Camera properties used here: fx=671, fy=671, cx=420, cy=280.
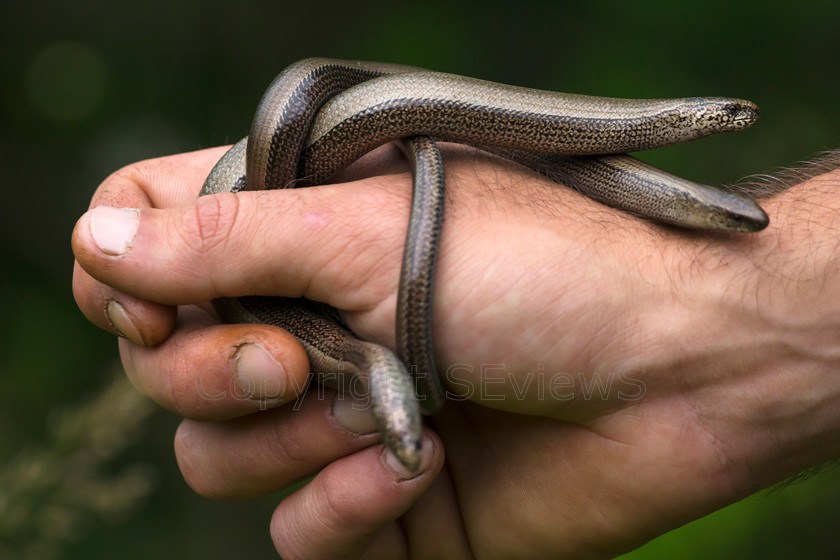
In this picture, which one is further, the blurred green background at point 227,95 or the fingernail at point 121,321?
the blurred green background at point 227,95

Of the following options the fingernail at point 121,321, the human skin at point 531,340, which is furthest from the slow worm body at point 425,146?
the fingernail at point 121,321

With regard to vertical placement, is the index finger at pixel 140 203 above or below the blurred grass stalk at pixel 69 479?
above

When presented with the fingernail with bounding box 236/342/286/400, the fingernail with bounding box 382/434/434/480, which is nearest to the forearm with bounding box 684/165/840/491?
the fingernail with bounding box 382/434/434/480

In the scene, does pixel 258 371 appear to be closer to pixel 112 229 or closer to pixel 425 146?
pixel 112 229

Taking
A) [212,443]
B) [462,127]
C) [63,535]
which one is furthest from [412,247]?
[63,535]

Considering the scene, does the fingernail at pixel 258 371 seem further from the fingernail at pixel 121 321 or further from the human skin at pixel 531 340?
the fingernail at pixel 121 321

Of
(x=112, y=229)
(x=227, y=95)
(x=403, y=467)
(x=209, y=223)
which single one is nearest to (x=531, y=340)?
(x=403, y=467)
